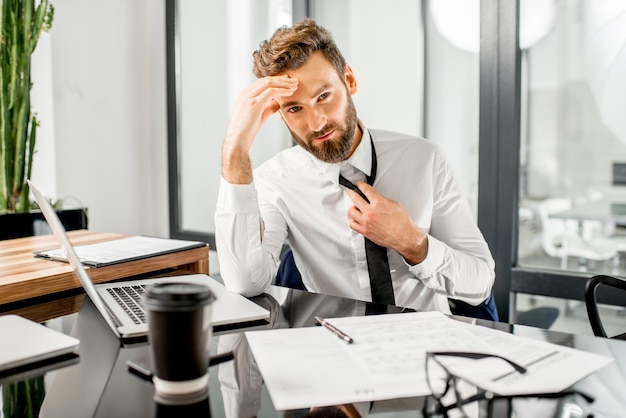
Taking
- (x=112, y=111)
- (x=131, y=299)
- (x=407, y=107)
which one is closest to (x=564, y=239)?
(x=407, y=107)

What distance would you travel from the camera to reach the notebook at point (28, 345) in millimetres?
793

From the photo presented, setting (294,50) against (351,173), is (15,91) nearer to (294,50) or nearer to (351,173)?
(294,50)

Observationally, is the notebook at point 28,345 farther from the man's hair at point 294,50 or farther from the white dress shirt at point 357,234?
the man's hair at point 294,50

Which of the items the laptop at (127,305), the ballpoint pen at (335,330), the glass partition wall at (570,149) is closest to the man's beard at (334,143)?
the laptop at (127,305)

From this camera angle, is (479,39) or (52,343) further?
(479,39)

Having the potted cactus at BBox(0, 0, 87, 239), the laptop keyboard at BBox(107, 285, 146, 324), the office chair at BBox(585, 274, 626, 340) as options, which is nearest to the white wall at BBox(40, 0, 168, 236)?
the potted cactus at BBox(0, 0, 87, 239)

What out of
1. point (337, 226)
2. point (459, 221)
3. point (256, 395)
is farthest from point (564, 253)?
point (256, 395)

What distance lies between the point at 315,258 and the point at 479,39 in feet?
4.34

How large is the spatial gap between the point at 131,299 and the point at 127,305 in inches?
1.8

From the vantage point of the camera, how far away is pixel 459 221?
1657 millimetres

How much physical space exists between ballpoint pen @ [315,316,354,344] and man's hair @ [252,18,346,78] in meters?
0.86

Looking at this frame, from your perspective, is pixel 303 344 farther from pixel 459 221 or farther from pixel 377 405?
pixel 459 221

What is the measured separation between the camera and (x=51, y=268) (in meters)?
1.27

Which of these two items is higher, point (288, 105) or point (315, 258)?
point (288, 105)
